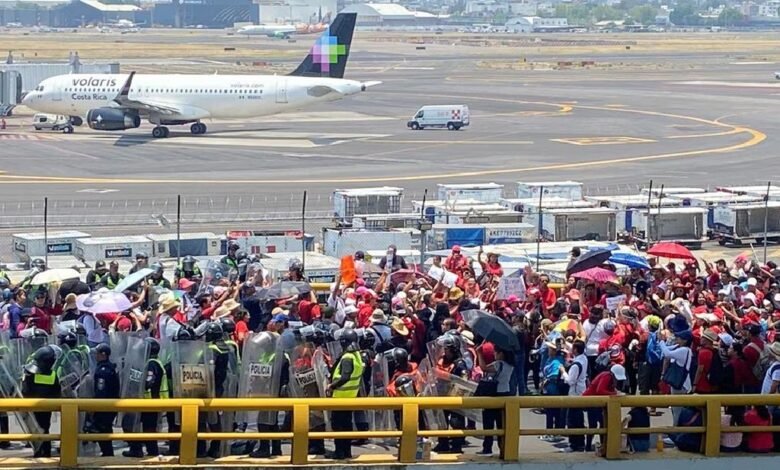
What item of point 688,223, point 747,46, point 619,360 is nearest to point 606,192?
point 688,223

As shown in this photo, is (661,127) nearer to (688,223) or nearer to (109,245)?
(688,223)

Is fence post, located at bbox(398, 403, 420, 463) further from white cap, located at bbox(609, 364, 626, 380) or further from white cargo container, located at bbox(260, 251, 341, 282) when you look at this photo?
white cargo container, located at bbox(260, 251, 341, 282)

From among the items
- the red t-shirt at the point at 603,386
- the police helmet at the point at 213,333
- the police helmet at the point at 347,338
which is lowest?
the red t-shirt at the point at 603,386

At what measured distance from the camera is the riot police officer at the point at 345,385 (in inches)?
527

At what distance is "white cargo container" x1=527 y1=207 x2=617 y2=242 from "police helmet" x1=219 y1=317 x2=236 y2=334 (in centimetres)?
2017

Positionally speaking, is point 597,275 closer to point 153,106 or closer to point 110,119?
point 110,119

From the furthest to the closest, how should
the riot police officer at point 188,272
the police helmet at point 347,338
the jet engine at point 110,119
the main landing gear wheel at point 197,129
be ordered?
the main landing gear wheel at point 197,129 < the jet engine at point 110,119 < the riot police officer at point 188,272 < the police helmet at point 347,338

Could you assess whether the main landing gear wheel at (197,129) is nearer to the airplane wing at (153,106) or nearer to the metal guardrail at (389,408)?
the airplane wing at (153,106)

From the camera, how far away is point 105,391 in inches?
538

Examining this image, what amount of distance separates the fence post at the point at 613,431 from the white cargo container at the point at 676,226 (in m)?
23.1

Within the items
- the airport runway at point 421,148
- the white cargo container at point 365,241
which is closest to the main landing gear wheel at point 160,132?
the airport runway at point 421,148

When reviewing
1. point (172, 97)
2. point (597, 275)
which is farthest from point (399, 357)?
point (172, 97)

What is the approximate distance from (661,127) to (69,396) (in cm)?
6380

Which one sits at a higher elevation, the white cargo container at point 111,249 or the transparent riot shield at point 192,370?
the transparent riot shield at point 192,370
